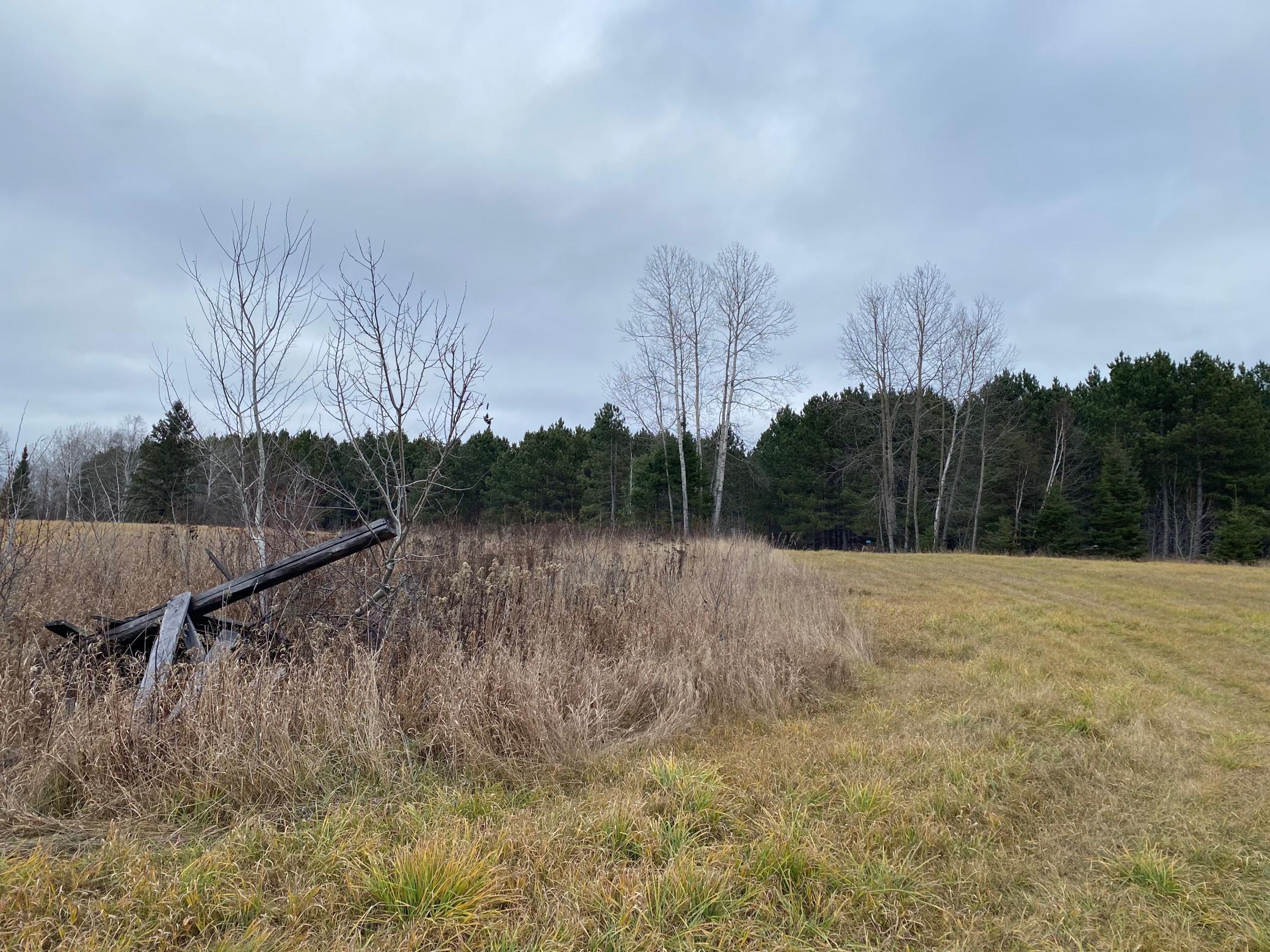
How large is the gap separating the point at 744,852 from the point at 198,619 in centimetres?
384

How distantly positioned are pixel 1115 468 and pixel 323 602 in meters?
31.6

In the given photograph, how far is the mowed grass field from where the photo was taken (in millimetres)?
1905

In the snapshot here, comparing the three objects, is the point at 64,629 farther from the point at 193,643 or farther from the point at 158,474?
the point at 158,474

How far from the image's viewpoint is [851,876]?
7.16 ft

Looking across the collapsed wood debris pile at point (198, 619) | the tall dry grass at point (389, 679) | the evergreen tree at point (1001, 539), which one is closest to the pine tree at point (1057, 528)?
the evergreen tree at point (1001, 539)

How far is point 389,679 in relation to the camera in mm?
3645

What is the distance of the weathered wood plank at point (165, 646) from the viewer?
312 cm

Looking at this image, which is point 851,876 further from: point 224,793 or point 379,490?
point 379,490

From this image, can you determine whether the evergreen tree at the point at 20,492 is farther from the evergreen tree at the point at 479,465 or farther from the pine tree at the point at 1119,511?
the pine tree at the point at 1119,511

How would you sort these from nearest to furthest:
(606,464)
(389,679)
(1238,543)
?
(389,679) → (1238,543) → (606,464)

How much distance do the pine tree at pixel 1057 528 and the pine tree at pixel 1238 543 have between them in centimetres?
432

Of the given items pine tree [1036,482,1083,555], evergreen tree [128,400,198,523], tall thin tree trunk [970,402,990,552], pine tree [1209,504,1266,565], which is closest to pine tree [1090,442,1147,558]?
pine tree [1036,482,1083,555]

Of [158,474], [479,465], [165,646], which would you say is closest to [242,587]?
[165,646]

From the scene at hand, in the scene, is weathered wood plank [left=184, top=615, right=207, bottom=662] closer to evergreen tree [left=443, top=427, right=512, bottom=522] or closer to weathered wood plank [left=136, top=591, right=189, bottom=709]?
weathered wood plank [left=136, top=591, right=189, bottom=709]
